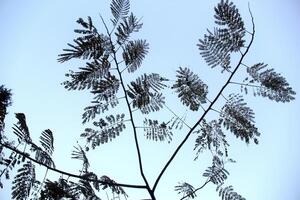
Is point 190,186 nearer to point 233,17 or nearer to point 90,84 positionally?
point 90,84

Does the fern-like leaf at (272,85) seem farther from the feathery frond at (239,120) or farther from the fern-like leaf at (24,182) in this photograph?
the fern-like leaf at (24,182)

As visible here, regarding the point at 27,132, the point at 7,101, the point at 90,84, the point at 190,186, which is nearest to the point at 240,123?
the point at 190,186

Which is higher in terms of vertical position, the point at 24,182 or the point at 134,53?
the point at 134,53

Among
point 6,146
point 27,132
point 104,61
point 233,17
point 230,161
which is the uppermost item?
point 233,17

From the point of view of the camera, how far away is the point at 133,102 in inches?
98.6

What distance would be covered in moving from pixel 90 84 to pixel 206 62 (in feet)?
3.00

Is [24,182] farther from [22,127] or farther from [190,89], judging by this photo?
[190,89]

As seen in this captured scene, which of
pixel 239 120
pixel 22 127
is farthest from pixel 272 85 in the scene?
pixel 22 127

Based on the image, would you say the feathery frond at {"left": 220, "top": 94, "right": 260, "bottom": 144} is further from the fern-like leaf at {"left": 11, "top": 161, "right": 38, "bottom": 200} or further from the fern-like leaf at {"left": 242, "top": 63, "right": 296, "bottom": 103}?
the fern-like leaf at {"left": 11, "top": 161, "right": 38, "bottom": 200}

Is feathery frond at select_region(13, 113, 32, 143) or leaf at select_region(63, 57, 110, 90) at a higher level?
leaf at select_region(63, 57, 110, 90)

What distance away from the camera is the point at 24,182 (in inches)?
87.3

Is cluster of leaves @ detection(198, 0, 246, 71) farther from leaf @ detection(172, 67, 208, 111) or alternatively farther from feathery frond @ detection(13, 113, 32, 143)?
feathery frond @ detection(13, 113, 32, 143)

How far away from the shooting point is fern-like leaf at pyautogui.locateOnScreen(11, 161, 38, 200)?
2181 millimetres

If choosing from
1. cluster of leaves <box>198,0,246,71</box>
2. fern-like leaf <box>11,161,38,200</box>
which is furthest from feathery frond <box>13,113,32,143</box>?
cluster of leaves <box>198,0,246,71</box>
